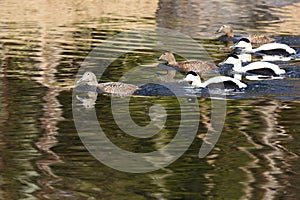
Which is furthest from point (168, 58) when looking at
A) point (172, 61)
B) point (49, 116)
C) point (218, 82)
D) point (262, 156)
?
point (262, 156)

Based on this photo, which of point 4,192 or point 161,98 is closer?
point 4,192

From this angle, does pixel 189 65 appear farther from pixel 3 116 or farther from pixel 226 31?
pixel 3 116

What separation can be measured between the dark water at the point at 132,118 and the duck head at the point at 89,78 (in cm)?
28

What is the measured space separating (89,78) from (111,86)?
1.65 ft

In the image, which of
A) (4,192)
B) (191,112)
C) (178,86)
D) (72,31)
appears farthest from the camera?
(72,31)

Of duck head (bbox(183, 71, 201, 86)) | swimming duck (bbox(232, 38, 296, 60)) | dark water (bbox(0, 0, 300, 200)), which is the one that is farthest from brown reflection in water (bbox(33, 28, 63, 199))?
swimming duck (bbox(232, 38, 296, 60))

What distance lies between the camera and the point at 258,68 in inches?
656

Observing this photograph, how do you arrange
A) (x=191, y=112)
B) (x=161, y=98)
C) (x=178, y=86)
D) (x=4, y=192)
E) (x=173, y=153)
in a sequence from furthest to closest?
1. (x=178, y=86)
2. (x=161, y=98)
3. (x=191, y=112)
4. (x=173, y=153)
5. (x=4, y=192)

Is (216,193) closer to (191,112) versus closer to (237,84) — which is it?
(191,112)

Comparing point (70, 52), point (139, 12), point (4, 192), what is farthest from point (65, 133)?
point (139, 12)

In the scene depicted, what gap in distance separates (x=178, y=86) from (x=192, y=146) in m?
4.55

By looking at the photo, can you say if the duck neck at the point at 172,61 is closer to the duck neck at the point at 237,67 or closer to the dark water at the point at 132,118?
the dark water at the point at 132,118

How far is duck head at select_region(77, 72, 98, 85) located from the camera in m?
15.0

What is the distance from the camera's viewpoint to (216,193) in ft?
29.8
